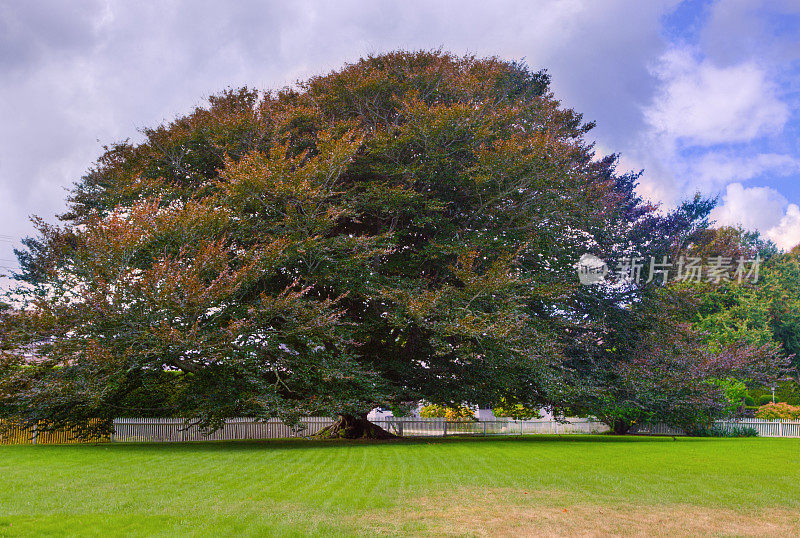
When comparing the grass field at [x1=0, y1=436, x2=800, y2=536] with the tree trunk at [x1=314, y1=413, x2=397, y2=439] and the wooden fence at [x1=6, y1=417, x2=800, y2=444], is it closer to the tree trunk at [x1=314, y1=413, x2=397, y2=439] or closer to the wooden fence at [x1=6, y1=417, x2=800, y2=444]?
the wooden fence at [x1=6, y1=417, x2=800, y2=444]

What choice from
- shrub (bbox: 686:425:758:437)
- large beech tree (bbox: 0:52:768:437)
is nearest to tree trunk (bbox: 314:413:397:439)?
large beech tree (bbox: 0:52:768:437)

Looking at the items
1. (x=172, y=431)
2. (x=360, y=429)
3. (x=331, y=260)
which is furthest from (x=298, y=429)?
(x=172, y=431)

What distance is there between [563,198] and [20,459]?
16.1 m

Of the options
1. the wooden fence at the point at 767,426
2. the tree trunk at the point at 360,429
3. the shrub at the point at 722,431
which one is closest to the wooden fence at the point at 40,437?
the tree trunk at the point at 360,429

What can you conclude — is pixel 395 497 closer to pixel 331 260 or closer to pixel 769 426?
pixel 331 260

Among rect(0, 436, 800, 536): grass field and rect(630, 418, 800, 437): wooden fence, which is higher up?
rect(0, 436, 800, 536): grass field

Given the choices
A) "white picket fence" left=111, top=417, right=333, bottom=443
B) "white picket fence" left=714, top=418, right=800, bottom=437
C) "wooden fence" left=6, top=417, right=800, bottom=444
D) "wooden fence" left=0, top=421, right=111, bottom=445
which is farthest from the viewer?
"white picket fence" left=714, top=418, right=800, bottom=437

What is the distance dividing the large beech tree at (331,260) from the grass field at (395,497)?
5048 millimetres

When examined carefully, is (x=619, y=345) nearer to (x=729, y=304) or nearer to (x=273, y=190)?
(x=273, y=190)

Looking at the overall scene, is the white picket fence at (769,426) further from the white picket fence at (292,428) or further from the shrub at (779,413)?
the white picket fence at (292,428)

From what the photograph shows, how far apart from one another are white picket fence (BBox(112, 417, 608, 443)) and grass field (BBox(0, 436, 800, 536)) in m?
7.55

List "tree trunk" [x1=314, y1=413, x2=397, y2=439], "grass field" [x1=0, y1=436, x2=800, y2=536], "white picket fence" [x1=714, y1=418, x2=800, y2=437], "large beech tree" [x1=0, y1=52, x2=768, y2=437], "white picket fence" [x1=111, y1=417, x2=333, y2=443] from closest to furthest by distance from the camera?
"grass field" [x1=0, y1=436, x2=800, y2=536]
"large beech tree" [x1=0, y1=52, x2=768, y2=437]
"white picket fence" [x1=111, y1=417, x2=333, y2=443]
"tree trunk" [x1=314, y1=413, x2=397, y2=439]
"white picket fence" [x1=714, y1=418, x2=800, y2=437]

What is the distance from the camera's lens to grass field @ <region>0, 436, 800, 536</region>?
17.6 ft

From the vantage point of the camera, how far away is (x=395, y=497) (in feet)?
22.4
